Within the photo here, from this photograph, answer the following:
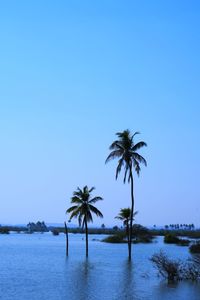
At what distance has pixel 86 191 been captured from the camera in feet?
179

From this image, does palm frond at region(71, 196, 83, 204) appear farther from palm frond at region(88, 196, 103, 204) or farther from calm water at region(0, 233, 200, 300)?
calm water at region(0, 233, 200, 300)

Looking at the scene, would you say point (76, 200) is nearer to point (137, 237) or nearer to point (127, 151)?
point (127, 151)

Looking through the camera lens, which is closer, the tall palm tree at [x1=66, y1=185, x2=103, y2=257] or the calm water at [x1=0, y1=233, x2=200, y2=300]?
the calm water at [x1=0, y1=233, x2=200, y2=300]

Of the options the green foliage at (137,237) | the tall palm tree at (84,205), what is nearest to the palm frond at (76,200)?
the tall palm tree at (84,205)

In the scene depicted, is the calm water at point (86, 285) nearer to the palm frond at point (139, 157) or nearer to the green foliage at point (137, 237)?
the palm frond at point (139, 157)

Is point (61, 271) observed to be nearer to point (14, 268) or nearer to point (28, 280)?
point (14, 268)

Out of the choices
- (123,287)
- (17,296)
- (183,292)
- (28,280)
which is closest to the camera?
(17,296)

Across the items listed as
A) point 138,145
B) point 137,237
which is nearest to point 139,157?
point 138,145

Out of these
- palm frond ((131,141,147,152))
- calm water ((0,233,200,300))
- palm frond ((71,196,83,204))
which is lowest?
calm water ((0,233,200,300))

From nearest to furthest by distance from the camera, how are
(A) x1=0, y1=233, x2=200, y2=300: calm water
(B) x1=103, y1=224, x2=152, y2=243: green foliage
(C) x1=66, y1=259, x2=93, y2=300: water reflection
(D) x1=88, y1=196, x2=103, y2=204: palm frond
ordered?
(A) x1=0, y1=233, x2=200, y2=300: calm water, (C) x1=66, y1=259, x2=93, y2=300: water reflection, (D) x1=88, y1=196, x2=103, y2=204: palm frond, (B) x1=103, y1=224, x2=152, y2=243: green foliage

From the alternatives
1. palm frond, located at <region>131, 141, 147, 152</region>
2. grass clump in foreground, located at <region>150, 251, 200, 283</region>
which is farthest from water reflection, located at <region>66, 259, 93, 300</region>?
palm frond, located at <region>131, 141, 147, 152</region>

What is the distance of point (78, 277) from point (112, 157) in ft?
48.0

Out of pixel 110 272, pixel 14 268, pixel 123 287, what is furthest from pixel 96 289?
pixel 14 268

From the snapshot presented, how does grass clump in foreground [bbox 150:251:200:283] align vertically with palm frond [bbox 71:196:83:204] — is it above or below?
below
